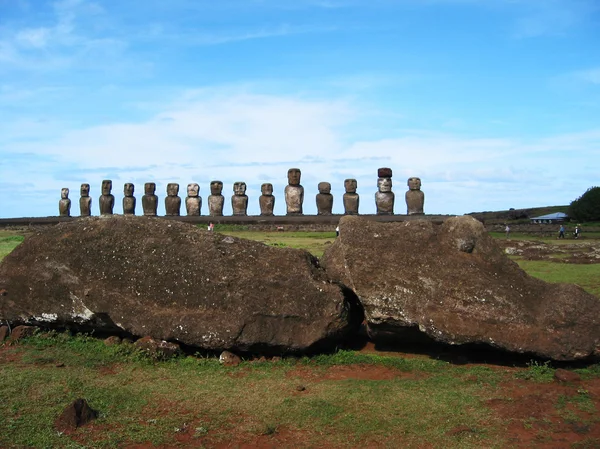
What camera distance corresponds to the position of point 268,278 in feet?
29.7

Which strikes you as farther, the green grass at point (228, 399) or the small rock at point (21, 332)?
the small rock at point (21, 332)

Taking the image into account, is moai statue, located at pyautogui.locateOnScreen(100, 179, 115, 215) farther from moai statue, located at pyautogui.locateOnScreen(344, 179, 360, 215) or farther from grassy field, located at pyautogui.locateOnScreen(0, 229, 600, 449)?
grassy field, located at pyautogui.locateOnScreen(0, 229, 600, 449)

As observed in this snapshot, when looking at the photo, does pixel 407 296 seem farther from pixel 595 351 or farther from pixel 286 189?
pixel 286 189

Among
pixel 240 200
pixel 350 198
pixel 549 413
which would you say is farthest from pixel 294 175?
pixel 549 413

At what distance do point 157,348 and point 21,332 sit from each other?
233 cm

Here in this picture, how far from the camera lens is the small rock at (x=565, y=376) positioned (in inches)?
310

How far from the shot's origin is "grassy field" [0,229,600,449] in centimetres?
646

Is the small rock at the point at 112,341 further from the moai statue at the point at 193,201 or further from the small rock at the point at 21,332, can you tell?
the moai statue at the point at 193,201

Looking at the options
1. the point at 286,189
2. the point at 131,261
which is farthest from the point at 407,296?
the point at 286,189

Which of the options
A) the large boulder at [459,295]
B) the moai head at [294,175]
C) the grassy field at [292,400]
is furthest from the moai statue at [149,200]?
the large boulder at [459,295]

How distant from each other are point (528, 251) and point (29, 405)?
15.3 m

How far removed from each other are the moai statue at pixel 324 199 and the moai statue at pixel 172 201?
24.6ft

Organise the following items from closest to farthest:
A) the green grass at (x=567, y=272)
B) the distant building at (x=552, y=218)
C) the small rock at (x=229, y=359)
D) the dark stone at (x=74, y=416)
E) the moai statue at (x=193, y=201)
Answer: the dark stone at (x=74, y=416) → the small rock at (x=229, y=359) → the green grass at (x=567, y=272) → the moai statue at (x=193, y=201) → the distant building at (x=552, y=218)

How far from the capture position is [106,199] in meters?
37.1
